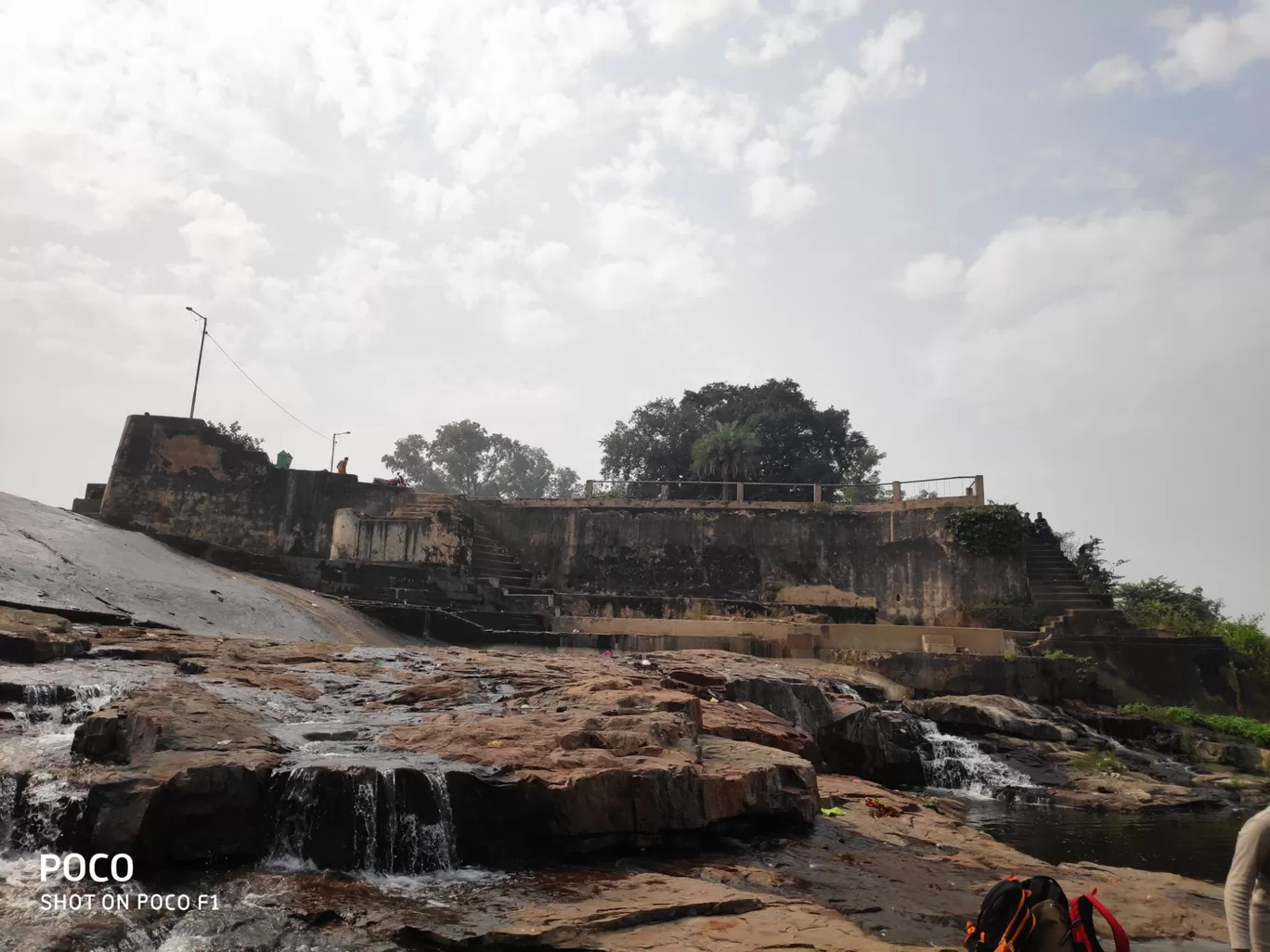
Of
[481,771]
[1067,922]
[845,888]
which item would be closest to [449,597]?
[481,771]

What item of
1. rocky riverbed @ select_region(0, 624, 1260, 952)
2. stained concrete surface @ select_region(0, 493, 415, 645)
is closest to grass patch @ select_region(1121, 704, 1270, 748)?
rocky riverbed @ select_region(0, 624, 1260, 952)

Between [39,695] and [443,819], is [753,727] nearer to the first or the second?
[443,819]

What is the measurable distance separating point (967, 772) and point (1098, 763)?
2.15m

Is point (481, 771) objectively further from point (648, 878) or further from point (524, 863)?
point (648, 878)

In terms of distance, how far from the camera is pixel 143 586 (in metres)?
11.7

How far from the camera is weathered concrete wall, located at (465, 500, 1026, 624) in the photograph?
23.4 m

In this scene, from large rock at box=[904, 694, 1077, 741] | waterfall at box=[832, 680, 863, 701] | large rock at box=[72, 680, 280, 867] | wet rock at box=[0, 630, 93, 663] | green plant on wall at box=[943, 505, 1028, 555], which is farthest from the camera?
green plant on wall at box=[943, 505, 1028, 555]

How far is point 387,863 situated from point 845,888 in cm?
326

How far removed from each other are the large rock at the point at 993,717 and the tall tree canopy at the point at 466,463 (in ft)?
130

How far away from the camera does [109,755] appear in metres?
5.96

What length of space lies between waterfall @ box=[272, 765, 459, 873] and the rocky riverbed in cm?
1

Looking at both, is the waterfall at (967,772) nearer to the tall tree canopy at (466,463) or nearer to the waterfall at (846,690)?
the waterfall at (846,690)

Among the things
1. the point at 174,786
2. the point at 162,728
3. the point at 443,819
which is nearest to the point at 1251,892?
the point at 443,819

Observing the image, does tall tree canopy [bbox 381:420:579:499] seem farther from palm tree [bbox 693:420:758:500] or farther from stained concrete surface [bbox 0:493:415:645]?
stained concrete surface [bbox 0:493:415:645]
